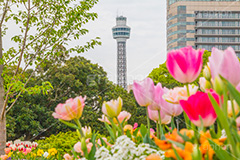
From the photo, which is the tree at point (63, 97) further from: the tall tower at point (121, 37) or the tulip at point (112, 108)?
the tall tower at point (121, 37)

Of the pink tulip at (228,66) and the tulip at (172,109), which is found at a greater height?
the pink tulip at (228,66)

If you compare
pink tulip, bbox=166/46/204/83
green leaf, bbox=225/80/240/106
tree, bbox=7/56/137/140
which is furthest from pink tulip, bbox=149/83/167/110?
tree, bbox=7/56/137/140

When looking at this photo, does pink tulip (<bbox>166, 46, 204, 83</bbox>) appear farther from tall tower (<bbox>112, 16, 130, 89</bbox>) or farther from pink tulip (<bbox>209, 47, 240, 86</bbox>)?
tall tower (<bbox>112, 16, 130, 89</bbox>)

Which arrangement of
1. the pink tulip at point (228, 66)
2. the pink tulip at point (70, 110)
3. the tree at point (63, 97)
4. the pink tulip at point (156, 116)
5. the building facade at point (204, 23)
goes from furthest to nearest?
the building facade at point (204, 23)
the tree at point (63, 97)
the pink tulip at point (156, 116)
the pink tulip at point (70, 110)
the pink tulip at point (228, 66)

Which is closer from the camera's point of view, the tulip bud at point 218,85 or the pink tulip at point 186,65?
the tulip bud at point 218,85

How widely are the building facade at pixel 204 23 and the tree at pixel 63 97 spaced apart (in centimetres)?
5031

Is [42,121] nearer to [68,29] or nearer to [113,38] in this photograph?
[68,29]

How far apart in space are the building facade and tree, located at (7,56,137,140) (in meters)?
50.3

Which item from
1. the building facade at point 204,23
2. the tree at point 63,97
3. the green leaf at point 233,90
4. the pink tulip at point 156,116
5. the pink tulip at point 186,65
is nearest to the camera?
the green leaf at point 233,90

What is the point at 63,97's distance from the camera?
2147cm

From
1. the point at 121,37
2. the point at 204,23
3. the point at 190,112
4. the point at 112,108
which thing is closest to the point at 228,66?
the point at 190,112

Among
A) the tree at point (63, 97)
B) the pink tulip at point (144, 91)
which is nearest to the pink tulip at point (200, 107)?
the pink tulip at point (144, 91)

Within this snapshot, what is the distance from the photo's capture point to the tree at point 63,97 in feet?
68.9

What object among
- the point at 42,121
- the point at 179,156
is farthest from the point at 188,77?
the point at 42,121
